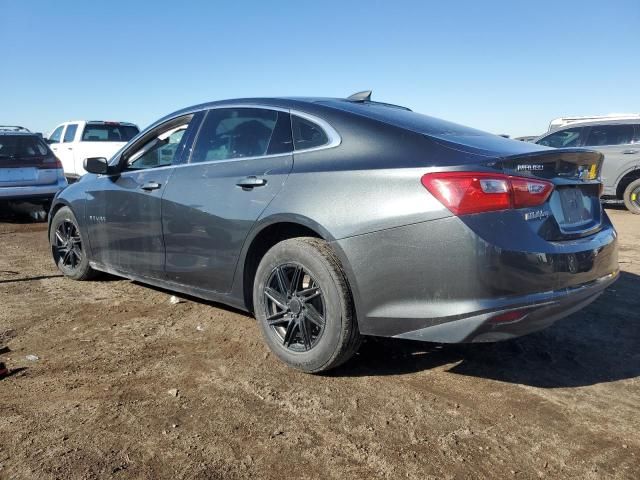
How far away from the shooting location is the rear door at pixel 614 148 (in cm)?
1112

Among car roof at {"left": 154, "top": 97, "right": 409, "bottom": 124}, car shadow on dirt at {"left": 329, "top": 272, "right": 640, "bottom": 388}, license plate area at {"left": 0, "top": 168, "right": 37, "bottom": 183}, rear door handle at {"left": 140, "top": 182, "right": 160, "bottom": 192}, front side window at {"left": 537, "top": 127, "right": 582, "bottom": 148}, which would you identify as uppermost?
car roof at {"left": 154, "top": 97, "right": 409, "bottom": 124}

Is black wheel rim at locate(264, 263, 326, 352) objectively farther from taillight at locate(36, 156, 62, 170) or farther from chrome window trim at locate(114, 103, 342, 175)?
taillight at locate(36, 156, 62, 170)

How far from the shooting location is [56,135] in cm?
1623

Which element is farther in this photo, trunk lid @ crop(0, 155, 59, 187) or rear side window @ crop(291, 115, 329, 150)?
trunk lid @ crop(0, 155, 59, 187)

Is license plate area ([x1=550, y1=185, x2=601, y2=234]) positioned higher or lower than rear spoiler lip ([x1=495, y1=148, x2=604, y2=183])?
lower

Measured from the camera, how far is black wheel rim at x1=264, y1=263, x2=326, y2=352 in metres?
3.20

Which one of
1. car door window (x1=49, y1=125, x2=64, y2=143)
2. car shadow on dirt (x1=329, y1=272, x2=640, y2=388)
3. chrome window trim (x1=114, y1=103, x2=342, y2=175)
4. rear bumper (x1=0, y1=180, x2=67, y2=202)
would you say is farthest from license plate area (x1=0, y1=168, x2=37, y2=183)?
car shadow on dirt (x1=329, y1=272, x2=640, y2=388)

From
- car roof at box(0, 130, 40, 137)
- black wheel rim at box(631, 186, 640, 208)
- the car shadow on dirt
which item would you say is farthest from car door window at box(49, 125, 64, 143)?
the car shadow on dirt

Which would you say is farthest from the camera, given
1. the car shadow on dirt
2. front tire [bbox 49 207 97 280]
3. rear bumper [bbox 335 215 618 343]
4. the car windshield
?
the car windshield

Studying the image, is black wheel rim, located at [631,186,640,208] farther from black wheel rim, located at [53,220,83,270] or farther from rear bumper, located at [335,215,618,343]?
black wheel rim, located at [53,220,83,270]

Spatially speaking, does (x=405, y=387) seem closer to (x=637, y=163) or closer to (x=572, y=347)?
(x=572, y=347)

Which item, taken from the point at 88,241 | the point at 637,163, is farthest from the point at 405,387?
the point at 637,163

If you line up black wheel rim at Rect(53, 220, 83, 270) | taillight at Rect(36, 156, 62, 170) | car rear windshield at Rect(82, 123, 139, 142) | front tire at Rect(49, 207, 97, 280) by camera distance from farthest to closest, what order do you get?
car rear windshield at Rect(82, 123, 139, 142) → taillight at Rect(36, 156, 62, 170) → black wheel rim at Rect(53, 220, 83, 270) → front tire at Rect(49, 207, 97, 280)

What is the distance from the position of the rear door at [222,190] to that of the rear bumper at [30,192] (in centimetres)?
635
